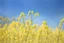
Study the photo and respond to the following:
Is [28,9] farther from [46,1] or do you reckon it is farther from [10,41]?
[10,41]

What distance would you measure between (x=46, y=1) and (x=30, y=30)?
2.21 ft

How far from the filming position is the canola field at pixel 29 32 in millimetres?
4008

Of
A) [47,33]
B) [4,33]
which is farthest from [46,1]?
[4,33]

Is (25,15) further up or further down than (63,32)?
further up

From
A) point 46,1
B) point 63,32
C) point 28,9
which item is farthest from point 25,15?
point 63,32

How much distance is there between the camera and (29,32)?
4102 millimetres

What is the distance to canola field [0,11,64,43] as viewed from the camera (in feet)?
13.1

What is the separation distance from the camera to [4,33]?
4172 mm

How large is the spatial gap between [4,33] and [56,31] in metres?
1.05

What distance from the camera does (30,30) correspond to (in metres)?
4.11

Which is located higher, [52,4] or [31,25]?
[52,4]

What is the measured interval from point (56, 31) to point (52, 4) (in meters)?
0.56

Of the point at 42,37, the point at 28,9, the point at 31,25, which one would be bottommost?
the point at 42,37

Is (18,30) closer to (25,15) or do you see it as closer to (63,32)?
(25,15)
